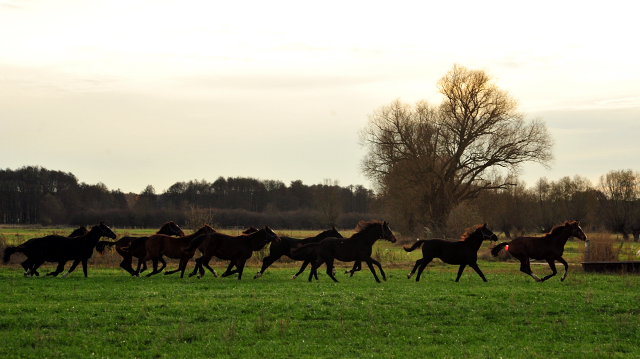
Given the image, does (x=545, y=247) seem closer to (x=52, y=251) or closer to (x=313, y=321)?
(x=313, y=321)

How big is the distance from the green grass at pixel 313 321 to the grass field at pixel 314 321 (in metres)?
0.02

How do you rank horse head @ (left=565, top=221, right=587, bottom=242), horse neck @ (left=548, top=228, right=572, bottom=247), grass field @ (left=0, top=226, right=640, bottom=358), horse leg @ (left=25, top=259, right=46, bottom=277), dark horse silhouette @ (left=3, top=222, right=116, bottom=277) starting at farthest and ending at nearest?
horse head @ (left=565, top=221, right=587, bottom=242)
horse neck @ (left=548, top=228, right=572, bottom=247)
dark horse silhouette @ (left=3, top=222, right=116, bottom=277)
horse leg @ (left=25, top=259, right=46, bottom=277)
grass field @ (left=0, top=226, right=640, bottom=358)

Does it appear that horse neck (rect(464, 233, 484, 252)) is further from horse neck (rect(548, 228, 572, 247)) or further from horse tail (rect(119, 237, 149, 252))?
horse tail (rect(119, 237, 149, 252))

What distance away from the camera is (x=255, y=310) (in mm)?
12297

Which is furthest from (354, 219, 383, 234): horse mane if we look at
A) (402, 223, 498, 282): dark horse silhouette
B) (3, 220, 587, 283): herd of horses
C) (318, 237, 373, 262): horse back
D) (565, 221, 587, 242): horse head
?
(565, 221, 587, 242): horse head

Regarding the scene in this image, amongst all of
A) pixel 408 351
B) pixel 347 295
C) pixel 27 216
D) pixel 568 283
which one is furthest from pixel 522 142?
pixel 27 216

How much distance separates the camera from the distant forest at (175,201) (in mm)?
84812

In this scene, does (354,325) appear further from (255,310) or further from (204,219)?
(204,219)

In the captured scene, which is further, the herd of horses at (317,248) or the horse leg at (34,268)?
the horse leg at (34,268)

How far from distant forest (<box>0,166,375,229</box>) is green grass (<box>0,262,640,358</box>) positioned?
50.4m

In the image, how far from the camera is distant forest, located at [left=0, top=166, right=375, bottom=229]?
84.8 meters

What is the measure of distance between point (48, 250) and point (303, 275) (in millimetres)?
8544

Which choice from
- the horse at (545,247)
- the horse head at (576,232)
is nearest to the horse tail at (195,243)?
the horse at (545,247)

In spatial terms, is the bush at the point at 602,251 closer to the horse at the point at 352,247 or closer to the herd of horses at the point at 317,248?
the herd of horses at the point at 317,248
